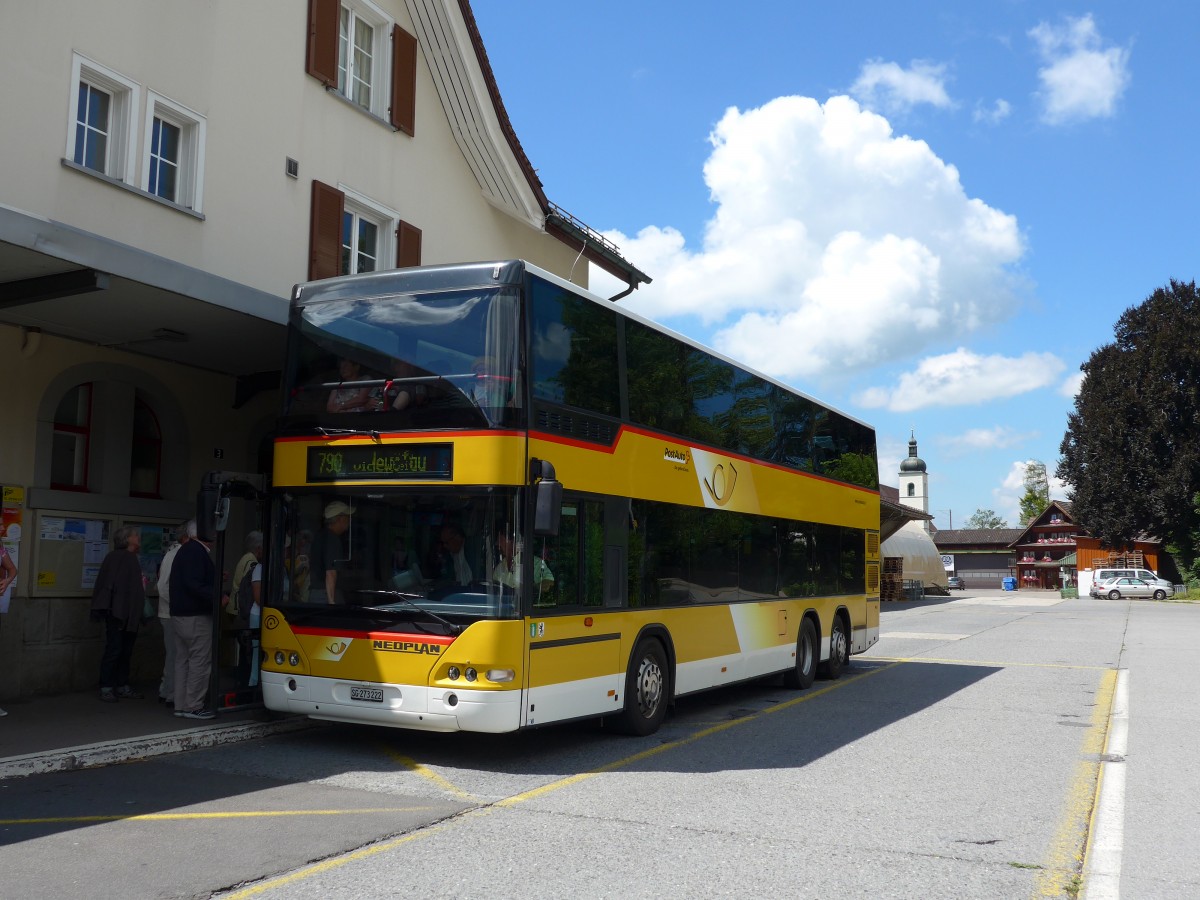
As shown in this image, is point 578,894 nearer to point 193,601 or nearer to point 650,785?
point 650,785

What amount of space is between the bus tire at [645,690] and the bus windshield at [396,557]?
200 cm

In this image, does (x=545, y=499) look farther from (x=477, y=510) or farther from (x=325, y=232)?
(x=325, y=232)

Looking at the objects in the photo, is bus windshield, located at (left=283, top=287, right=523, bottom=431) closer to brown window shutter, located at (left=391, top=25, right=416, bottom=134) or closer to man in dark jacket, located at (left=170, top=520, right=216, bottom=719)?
man in dark jacket, located at (left=170, top=520, right=216, bottom=719)

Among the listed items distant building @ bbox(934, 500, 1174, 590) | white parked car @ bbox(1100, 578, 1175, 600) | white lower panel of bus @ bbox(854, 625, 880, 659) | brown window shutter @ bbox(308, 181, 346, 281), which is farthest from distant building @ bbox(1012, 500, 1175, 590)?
brown window shutter @ bbox(308, 181, 346, 281)


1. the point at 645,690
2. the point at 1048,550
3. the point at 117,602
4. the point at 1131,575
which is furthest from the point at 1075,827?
the point at 1048,550

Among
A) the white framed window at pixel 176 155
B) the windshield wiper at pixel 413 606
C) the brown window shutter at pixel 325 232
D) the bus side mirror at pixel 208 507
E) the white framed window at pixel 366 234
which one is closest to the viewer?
the windshield wiper at pixel 413 606

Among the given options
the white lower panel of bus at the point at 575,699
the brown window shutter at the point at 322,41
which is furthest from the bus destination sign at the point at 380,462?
the brown window shutter at the point at 322,41

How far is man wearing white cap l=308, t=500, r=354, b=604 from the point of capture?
28.8 ft

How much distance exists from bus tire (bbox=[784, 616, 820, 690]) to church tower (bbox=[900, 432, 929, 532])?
387ft

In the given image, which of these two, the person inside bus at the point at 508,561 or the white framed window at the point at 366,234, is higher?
the white framed window at the point at 366,234

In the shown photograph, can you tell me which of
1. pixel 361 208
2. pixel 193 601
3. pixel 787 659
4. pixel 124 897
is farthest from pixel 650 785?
pixel 361 208

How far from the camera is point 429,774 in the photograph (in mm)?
8219

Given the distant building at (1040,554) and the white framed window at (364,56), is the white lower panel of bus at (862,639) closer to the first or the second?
the white framed window at (364,56)

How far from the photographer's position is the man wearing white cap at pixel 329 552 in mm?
8789
